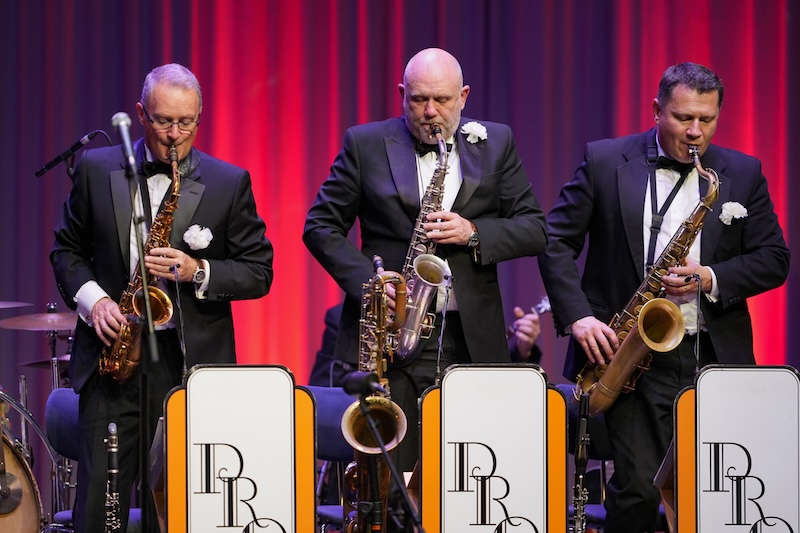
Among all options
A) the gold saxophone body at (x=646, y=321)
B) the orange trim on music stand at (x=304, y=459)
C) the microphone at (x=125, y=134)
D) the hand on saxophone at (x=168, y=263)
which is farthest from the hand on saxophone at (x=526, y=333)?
the microphone at (x=125, y=134)

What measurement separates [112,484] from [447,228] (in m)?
1.45

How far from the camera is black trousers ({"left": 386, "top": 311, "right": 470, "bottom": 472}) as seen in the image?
14.3 feet

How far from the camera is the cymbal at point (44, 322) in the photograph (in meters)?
5.60

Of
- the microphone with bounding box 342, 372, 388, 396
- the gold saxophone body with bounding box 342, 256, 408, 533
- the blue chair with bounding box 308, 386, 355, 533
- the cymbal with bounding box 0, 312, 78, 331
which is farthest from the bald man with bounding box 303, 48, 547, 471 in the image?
the cymbal with bounding box 0, 312, 78, 331

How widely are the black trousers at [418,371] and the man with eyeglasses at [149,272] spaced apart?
2.00 feet

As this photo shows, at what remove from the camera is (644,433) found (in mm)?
4500

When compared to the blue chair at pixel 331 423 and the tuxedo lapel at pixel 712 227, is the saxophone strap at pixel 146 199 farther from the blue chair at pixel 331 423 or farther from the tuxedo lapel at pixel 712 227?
the tuxedo lapel at pixel 712 227

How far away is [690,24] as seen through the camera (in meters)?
7.09

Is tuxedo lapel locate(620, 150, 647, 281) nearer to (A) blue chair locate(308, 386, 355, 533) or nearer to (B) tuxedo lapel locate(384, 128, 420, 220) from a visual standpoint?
(B) tuxedo lapel locate(384, 128, 420, 220)

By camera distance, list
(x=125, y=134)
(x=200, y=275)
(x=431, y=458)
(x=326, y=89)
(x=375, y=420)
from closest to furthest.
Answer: (x=125, y=134) < (x=431, y=458) < (x=375, y=420) < (x=200, y=275) < (x=326, y=89)

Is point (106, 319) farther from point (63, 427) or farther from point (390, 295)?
point (63, 427)

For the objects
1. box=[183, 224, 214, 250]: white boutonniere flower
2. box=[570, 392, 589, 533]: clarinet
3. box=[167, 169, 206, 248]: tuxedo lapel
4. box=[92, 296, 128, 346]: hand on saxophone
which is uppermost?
box=[167, 169, 206, 248]: tuxedo lapel

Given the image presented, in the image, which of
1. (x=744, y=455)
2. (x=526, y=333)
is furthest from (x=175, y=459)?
(x=526, y=333)

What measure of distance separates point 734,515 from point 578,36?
4.01 meters
